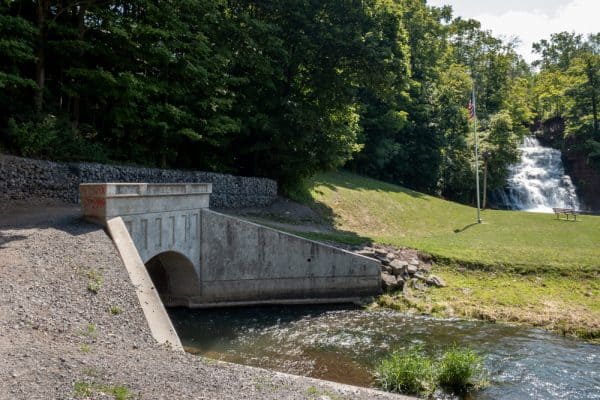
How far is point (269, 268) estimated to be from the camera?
1858cm

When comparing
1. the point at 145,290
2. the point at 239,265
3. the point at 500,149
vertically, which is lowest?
the point at 239,265

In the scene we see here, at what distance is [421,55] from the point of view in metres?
51.8

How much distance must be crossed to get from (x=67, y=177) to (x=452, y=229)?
2408cm

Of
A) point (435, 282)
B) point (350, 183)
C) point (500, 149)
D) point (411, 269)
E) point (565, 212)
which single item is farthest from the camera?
point (500, 149)

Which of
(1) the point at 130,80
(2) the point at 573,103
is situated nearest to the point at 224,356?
(1) the point at 130,80

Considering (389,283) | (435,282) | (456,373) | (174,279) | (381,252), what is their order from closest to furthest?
(456,373), (174,279), (389,283), (435,282), (381,252)

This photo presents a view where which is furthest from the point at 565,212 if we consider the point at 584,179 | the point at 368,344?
the point at 368,344

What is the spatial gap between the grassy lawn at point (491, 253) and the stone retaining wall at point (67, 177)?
6962 mm

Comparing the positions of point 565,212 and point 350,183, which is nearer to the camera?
point 565,212

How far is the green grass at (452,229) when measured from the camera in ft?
68.4

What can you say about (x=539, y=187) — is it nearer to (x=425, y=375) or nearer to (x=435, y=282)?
(x=435, y=282)

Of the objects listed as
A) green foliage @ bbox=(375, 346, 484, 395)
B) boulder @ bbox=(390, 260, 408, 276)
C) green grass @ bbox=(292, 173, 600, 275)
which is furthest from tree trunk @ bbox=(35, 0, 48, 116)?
green foliage @ bbox=(375, 346, 484, 395)

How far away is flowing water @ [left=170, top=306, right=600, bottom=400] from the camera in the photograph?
11422mm

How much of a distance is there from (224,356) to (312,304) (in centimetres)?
644
